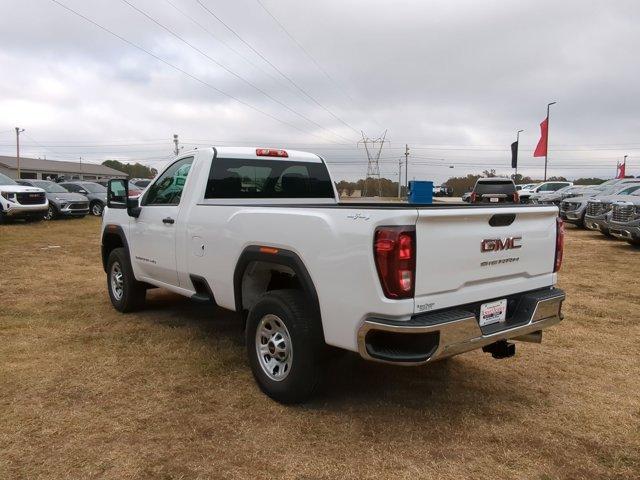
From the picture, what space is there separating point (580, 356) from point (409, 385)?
6.18 ft

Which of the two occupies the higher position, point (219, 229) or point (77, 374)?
point (219, 229)

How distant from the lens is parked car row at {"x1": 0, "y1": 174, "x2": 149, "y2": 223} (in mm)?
17875

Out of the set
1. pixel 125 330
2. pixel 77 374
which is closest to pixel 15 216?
pixel 125 330

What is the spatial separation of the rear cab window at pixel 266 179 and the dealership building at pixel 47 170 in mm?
67419

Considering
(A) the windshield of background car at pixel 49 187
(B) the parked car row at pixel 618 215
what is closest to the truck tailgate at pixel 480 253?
(B) the parked car row at pixel 618 215

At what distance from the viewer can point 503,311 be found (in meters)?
3.56

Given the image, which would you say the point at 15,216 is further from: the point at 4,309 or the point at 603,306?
the point at 603,306

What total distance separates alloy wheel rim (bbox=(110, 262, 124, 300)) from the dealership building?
65641 millimetres

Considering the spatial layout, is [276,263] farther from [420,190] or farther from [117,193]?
[420,190]

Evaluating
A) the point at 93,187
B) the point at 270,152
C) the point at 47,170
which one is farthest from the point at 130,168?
the point at 270,152

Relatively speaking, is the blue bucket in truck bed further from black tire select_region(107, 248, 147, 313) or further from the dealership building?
the dealership building

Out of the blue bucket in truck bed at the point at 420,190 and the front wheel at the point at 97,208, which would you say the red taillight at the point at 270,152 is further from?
the front wheel at the point at 97,208

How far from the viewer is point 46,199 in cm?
1923

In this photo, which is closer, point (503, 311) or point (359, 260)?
point (359, 260)
